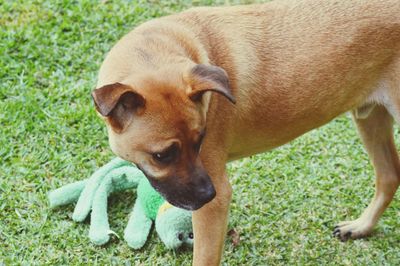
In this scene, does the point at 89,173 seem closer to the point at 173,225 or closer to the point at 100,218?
the point at 100,218

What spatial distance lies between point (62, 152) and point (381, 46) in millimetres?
2550

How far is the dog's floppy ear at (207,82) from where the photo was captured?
3.43 meters

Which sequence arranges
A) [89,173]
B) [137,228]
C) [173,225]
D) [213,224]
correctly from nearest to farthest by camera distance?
[213,224]
[173,225]
[137,228]
[89,173]

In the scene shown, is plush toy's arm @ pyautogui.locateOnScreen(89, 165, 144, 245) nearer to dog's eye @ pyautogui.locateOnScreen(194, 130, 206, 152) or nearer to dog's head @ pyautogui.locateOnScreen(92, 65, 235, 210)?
dog's head @ pyautogui.locateOnScreen(92, 65, 235, 210)

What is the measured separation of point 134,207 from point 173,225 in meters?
0.43

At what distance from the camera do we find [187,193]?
3637 millimetres

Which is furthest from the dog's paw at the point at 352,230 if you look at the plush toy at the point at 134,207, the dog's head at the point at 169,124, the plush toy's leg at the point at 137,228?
the dog's head at the point at 169,124

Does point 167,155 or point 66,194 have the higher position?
point 167,155

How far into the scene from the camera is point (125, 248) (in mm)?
4641

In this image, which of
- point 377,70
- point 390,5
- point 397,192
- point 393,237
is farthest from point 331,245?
point 390,5

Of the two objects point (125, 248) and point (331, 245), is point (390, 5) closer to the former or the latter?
point (331, 245)

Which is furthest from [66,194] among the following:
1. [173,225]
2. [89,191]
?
[173,225]

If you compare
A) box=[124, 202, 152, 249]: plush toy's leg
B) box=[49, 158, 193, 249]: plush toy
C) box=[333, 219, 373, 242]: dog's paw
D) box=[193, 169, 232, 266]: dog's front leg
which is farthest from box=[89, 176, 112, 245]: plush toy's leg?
box=[333, 219, 373, 242]: dog's paw

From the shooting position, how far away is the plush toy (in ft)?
14.8
